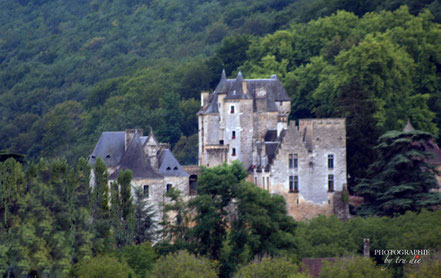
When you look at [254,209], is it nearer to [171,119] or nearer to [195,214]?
[195,214]

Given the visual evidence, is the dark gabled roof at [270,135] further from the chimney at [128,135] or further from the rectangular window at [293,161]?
the chimney at [128,135]

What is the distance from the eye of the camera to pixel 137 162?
66000 millimetres

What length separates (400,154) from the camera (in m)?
67.0

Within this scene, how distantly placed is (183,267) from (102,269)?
13.8 ft

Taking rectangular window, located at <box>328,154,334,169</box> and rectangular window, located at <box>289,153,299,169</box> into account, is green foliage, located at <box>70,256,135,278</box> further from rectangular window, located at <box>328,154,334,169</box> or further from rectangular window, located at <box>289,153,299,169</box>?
rectangular window, located at <box>328,154,334,169</box>

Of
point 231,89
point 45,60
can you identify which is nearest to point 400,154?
point 231,89

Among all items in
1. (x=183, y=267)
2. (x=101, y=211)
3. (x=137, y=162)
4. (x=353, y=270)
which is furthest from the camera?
(x=137, y=162)

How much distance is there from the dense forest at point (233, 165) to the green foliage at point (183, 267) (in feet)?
0.33

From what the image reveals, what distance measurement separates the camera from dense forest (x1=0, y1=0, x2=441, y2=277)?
2144 inches

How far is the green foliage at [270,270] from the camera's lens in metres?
48.6

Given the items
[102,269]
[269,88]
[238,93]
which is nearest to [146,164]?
[238,93]

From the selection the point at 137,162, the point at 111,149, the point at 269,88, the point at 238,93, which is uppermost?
the point at 269,88

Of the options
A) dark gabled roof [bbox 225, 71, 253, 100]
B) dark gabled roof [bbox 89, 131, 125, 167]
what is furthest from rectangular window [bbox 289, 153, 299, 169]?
dark gabled roof [bbox 89, 131, 125, 167]

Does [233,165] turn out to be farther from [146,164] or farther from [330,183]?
[330,183]
